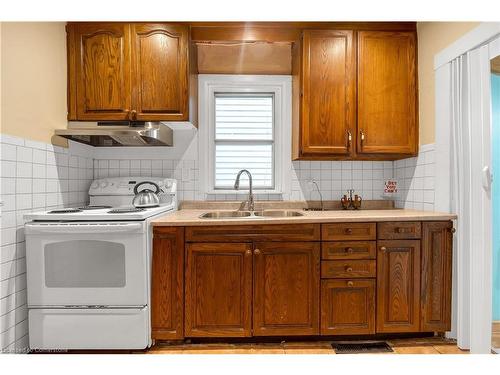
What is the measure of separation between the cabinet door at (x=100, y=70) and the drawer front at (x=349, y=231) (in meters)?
1.68

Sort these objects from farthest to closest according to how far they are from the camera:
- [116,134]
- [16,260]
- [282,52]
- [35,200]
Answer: [282,52] < [116,134] < [35,200] < [16,260]

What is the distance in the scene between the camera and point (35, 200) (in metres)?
2.01

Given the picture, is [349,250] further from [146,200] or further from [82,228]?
[82,228]

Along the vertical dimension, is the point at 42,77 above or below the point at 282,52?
below

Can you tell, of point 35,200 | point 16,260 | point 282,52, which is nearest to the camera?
point 16,260

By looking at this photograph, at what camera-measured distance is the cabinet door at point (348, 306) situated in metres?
2.09

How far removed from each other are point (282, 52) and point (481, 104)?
1471 millimetres

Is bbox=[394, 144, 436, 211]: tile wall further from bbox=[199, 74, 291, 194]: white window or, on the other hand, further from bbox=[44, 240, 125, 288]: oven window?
bbox=[44, 240, 125, 288]: oven window

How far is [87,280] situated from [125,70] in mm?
1488

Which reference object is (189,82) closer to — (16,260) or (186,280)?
(186,280)

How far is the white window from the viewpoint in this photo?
2.79m

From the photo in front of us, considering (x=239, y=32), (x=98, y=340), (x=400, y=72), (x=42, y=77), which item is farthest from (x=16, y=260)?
(x=400, y=72)

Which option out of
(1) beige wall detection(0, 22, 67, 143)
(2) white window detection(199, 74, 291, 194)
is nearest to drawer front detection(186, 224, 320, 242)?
(2) white window detection(199, 74, 291, 194)

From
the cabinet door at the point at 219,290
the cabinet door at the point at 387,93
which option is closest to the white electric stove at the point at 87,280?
the cabinet door at the point at 219,290
